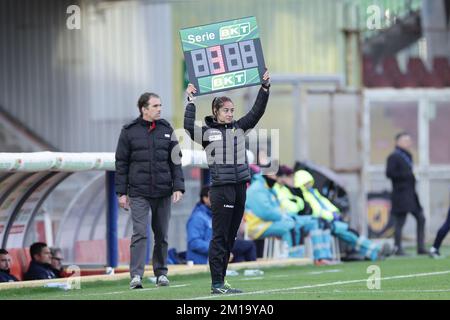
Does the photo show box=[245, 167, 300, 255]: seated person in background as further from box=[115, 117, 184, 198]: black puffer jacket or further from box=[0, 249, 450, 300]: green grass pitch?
box=[115, 117, 184, 198]: black puffer jacket

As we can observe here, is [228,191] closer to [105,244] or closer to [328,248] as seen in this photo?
[105,244]

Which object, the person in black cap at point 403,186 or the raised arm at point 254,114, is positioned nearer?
the raised arm at point 254,114

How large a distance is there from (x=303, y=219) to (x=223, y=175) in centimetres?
755

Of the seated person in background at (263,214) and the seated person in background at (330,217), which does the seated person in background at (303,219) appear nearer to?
the seated person in background at (330,217)

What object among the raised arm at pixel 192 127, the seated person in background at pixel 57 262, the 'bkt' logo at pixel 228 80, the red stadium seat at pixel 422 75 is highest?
the red stadium seat at pixel 422 75

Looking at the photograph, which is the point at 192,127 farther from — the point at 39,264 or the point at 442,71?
the point at 442,71

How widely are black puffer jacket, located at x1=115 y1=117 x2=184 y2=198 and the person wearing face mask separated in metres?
1.23

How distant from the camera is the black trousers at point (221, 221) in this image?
13.4 metres

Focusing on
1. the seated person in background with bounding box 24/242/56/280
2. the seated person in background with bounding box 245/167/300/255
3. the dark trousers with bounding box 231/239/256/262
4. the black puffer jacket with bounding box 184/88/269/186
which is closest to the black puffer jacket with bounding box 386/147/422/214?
the seated person in background with bounding box 245/167/300/255

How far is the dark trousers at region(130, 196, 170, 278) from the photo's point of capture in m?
14.7

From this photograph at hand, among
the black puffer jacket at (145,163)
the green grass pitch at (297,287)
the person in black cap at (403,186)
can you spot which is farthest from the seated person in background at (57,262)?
the person in black cap at (403,186)

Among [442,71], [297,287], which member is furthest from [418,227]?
[297,287]
